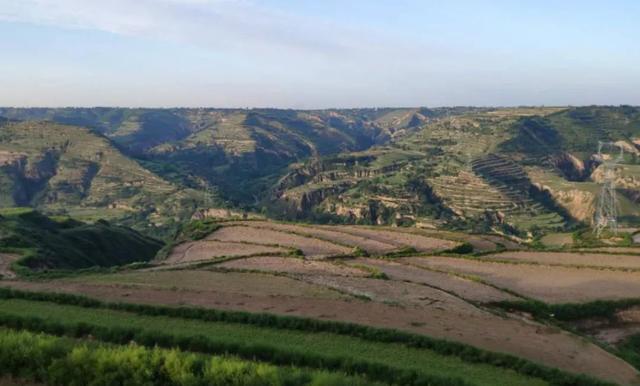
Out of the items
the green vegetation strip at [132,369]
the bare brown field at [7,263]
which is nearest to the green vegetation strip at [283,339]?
the green vegetation strip at [132,369]

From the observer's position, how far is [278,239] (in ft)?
207

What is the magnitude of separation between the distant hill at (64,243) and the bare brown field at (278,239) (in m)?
17.5

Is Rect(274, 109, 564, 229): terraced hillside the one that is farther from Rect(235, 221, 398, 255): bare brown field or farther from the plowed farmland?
the plowed farmland

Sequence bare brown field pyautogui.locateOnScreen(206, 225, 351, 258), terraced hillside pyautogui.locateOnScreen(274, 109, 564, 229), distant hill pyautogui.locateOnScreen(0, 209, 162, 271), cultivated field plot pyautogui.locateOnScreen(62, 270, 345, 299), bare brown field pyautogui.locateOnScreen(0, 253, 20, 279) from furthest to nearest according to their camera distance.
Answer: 1. terraced hillside pyautogui.locateOnScreen(274, 109, 564, 229)
2. bare brown field pyautogui.locateOnScreen(206, 225, 351, 258)
3. distant hill pyautogui.locateOnScreen(0, 209, 162, 271)
4. bare brown field pyautogui.locateOnScreen(0, 253, 20, 279)
5. cultivated field plot pyautogui.locateOnScreen(62, 270, 345, 299)

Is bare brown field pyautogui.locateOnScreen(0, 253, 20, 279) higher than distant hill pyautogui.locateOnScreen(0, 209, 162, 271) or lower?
higher

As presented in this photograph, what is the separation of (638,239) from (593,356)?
62364 mm

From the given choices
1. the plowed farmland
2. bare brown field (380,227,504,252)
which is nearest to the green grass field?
the plowed farmland

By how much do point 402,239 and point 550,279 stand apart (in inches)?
901

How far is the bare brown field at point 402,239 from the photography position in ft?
198

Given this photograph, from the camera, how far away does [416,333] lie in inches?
993

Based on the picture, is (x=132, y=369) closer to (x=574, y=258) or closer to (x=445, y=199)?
(x=574, y=258)

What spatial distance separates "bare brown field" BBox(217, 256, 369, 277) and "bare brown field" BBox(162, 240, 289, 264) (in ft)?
13.0

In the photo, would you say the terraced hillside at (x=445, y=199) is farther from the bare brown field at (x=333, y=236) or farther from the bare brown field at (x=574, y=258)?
the bare brown field at (x=574, y=258)

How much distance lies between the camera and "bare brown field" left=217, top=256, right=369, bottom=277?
143 feet
